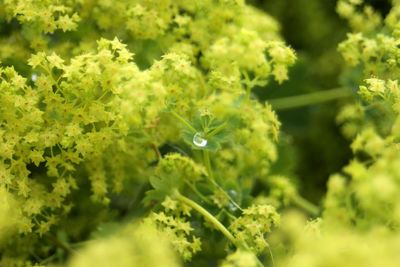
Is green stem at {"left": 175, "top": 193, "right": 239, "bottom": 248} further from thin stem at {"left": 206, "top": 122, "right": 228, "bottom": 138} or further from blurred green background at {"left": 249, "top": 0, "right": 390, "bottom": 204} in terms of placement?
blurred green background at {"left": 249, "top": 0, "right": 390, "bottom": 204}

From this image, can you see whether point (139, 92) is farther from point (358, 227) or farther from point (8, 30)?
point (8, 30)

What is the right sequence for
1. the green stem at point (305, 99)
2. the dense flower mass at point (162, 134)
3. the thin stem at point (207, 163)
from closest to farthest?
the dense flower mass at point (162, 134) < the thin stem at point (207, 163) < the green stem at point (305, 99)

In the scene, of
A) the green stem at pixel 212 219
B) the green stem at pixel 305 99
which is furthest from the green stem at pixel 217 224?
the green stem at pixel 305 99

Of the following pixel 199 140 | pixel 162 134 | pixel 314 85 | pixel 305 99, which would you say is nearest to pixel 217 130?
pixel 199 140

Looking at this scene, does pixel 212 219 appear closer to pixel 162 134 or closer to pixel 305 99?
pixel 162 134

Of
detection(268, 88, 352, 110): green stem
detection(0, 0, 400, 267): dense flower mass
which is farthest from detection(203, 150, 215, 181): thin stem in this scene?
detection(268, 88, 352, 110): green stem

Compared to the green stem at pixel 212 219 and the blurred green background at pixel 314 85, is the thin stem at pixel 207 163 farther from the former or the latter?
the blurred green background at pixel 314 85

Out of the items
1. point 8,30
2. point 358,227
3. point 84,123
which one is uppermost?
point 8,30

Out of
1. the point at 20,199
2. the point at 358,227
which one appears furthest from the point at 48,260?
the point at 358,227
